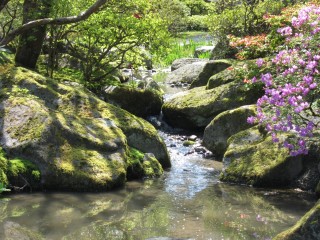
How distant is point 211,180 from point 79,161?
98.7 inches

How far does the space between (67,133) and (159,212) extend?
2.27 m

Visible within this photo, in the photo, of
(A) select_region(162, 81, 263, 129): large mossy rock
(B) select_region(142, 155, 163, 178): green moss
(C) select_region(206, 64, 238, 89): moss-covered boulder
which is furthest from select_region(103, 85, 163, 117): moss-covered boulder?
(B) select_region(142, 155, 163, 178): green moss

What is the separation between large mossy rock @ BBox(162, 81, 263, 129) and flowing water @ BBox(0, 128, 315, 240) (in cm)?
379

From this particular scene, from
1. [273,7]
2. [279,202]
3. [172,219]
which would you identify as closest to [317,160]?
[279,202]

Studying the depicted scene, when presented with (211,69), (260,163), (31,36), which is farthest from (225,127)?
(31,36)

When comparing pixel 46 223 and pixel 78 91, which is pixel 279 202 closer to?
pixel 46 223

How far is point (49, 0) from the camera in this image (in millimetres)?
10234

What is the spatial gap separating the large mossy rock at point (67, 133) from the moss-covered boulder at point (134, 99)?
11.6 feet

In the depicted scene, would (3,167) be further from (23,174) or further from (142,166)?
(142,166)

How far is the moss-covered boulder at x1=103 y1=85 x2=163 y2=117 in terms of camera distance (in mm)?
13312

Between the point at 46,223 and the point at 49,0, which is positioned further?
the point at 49,0

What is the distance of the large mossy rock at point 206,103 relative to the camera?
1195 cm

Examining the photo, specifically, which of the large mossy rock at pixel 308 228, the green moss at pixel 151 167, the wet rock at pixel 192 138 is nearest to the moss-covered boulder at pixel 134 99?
the wet rock at pixel 192 138

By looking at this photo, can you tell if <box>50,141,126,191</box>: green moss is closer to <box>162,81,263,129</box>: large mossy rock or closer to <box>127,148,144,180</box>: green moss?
<box>127,148,144,180</box>: green moss
